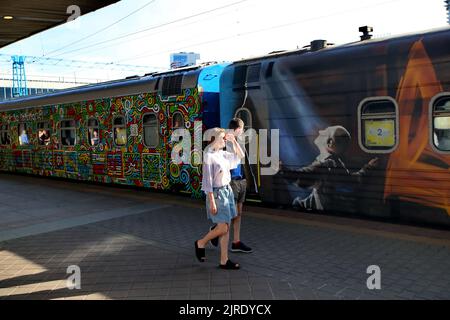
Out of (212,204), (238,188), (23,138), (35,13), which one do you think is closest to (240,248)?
(238,188)

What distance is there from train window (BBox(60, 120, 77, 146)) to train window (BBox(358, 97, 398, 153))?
9.50 meters

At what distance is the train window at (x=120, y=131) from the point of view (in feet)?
38.8

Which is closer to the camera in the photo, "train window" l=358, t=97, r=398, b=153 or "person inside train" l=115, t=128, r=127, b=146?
"train window" l=358, t=97, r=398, b=153

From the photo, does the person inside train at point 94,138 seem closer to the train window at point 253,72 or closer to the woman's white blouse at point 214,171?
the train window at point 253,72

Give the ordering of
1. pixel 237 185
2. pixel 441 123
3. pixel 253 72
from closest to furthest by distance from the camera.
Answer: pixel 237 185 → pixel 441 123 → pixel 253 72

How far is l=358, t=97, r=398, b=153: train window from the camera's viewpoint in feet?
21.7

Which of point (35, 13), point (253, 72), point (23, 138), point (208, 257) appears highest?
point (35, 13)

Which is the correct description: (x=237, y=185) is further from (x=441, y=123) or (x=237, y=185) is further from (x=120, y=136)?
(x=120, y=136)

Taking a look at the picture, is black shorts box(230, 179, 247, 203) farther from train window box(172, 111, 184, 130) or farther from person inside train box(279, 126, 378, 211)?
train window box(172, 111, 184, 130)

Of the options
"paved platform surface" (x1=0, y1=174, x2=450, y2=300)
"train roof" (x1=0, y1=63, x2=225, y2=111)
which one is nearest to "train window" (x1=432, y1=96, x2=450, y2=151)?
"paved platform surface" (x1=0, y1=174, x2=450, y2=300)

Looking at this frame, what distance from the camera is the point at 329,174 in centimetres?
738

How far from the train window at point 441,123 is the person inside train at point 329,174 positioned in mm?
970

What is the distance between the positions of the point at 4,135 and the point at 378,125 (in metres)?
16.0
